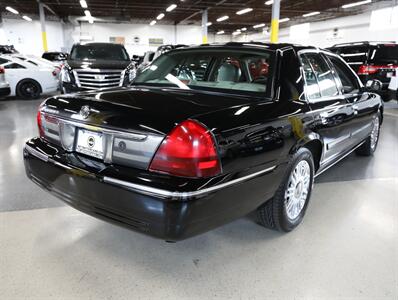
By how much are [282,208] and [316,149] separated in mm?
617

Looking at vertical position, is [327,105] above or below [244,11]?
below

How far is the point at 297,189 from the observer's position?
95.7 inches

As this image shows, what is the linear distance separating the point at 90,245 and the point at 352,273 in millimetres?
1668

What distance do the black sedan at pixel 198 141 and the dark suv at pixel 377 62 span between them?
6.51 meters

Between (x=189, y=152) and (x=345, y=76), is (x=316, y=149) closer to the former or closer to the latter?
(x=345, y=76)

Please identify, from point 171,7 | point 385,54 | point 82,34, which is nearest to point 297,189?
point 385,54

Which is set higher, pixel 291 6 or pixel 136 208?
pixel 291 6

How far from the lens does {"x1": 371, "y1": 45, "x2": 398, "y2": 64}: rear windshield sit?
332 inches

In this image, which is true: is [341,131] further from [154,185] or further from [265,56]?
[154,185]

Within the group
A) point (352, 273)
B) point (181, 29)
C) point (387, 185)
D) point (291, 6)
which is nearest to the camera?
point (352, 273)

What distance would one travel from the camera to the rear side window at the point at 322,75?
2.61m

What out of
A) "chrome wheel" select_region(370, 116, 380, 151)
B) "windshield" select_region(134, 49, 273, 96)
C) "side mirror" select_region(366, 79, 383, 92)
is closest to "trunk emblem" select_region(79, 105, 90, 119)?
"windshield" select_region(134, 49, 273, 96)

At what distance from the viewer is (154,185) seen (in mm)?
1601

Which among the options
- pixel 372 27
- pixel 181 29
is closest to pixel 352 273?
pixel 372 27
